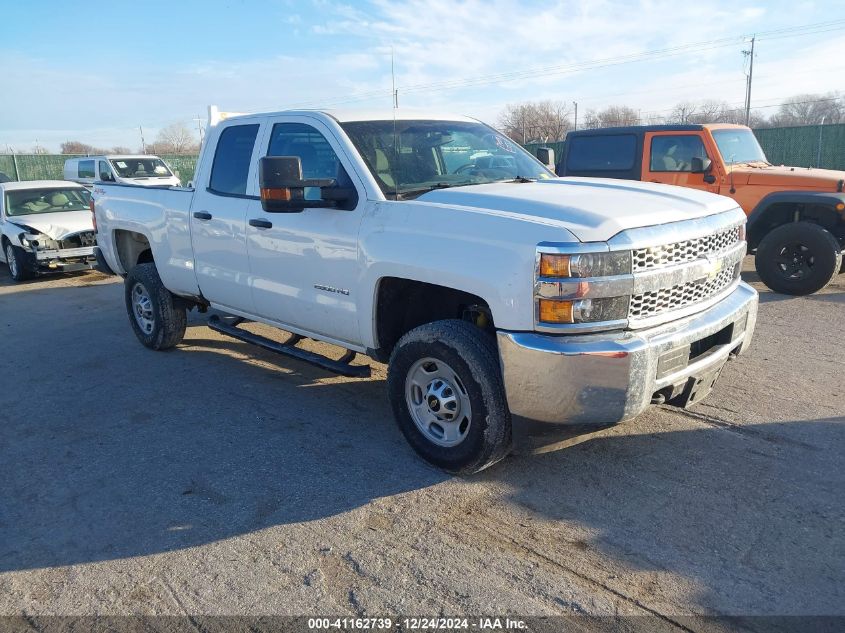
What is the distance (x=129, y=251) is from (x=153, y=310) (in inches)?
35.7

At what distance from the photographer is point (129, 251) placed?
688 cm

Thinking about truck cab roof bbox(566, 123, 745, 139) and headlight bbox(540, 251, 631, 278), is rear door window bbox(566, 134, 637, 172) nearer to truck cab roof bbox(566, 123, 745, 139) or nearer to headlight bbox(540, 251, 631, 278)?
truck cab roof bbox(566, 123, 745, 139)

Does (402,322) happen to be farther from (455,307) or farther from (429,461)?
(429,461)

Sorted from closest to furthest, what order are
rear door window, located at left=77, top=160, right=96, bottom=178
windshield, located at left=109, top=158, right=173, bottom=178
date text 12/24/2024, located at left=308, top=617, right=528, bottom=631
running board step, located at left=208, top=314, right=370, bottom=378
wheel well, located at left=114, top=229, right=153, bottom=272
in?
date text 12/24/2024, located at left=308, top=617, right=528, bottom=631 → running board step, located at left=208, top=314, right=370, bottom=378 → wheel well, located at left=114, top=229, right=153, bottom=272 → windshield, located at left=109, top=158, right=173, bottom=178 → rear door window, located at left=77, top=160, right=96, bottom=178

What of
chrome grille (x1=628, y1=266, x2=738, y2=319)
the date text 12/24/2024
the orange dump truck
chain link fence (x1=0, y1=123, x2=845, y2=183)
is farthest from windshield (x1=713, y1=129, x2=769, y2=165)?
chain link fence (x1=0, y1=123, x2=845, y2=183)

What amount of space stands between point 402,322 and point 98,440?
7.18 feet

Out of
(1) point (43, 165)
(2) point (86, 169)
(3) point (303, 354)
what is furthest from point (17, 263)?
(1) point (43, 165)

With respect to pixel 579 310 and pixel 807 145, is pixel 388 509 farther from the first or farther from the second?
pixel 807 145

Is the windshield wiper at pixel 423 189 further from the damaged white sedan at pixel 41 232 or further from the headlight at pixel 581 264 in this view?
the damaged white sedan at pixel 41 232

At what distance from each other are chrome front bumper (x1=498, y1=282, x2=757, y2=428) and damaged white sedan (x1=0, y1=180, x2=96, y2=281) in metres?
9.67

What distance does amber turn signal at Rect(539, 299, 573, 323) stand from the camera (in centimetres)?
318

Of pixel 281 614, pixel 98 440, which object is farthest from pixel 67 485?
pixel 281 614

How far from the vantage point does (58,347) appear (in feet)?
22.9

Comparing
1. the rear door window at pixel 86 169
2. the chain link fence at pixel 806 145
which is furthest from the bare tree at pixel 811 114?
the rear door window at pixel 86 169
